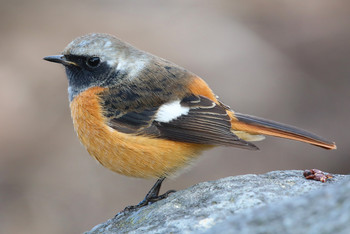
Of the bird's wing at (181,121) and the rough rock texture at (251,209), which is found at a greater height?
the bird's wing at (181,121)

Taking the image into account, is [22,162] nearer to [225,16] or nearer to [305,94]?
[305,94]

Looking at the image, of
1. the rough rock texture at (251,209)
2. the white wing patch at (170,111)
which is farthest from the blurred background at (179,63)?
the rough rock texture at (251,209)

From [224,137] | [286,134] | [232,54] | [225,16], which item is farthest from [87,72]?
[225,16]

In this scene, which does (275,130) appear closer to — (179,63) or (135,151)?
(135,151)

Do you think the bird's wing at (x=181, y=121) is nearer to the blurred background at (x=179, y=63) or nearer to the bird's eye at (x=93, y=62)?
the bird's eye at (x=93, y=62)

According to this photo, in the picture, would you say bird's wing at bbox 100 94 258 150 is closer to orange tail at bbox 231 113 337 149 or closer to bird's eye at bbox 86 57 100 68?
orange tail at bbox 231 113 337 149

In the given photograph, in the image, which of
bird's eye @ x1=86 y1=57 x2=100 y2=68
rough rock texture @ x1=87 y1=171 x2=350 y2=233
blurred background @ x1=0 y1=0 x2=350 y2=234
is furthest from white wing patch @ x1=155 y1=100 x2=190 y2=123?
blurred background @ x1=0 y1=0 x2=350 y2=234
